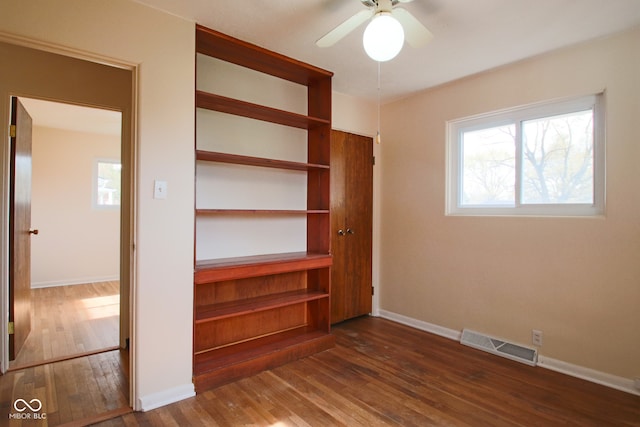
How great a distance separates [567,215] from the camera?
2553mm

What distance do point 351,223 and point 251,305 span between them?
150cm

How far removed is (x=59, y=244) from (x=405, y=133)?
5504 millimetres

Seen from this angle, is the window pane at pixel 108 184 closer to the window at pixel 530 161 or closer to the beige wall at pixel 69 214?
the beige wall at pixel 69 214

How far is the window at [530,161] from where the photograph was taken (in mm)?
2473

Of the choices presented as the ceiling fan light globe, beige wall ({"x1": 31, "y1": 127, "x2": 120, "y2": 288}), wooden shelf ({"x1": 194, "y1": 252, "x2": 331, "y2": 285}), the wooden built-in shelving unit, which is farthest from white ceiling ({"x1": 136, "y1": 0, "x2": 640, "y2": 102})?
beige wall ({"x1": 31, "y1": 127, "x2": 120, "y2": 288})

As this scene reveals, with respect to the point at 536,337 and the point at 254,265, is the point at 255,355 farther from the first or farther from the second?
the point at 536,337

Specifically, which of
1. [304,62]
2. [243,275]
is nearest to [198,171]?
[243,275]

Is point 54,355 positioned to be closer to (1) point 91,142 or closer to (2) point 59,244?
(2) point 59,244

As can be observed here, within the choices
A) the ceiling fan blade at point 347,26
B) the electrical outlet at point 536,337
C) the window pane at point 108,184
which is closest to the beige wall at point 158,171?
the ceiling fan blade at point 347,26

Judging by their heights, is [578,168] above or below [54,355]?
above

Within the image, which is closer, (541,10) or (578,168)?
(541,10)

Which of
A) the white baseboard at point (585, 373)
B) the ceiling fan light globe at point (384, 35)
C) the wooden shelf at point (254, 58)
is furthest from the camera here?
the wooden shelf at point (254, 58)

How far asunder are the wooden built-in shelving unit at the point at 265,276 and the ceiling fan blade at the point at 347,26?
2.81ft

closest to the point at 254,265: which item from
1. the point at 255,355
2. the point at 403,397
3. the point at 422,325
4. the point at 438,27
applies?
the point at 255,355
